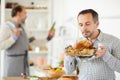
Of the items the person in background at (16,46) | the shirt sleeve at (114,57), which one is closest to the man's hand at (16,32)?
the person in background at (16,46)

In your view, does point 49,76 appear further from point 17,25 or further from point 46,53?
point 46,53

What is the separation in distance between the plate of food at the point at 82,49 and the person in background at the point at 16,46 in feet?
5.85

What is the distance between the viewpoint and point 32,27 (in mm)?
5477

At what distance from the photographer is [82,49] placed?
191 cm

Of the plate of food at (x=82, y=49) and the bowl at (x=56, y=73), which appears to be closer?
the plate of food at (x=82, y=49)

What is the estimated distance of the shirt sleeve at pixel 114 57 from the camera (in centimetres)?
178

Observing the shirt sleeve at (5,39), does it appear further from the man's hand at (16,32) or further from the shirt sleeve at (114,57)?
the shirt sleeve at (114,57)

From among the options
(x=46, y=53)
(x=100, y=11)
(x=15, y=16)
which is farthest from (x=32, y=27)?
(x=100, y=11)

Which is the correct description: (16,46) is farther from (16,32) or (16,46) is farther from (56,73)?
(56,73)

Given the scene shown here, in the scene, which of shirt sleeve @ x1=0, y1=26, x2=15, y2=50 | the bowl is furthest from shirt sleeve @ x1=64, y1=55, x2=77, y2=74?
shirt sleeve @ x1=0, y1=26, x2=15, y2=50

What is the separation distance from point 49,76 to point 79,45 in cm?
89

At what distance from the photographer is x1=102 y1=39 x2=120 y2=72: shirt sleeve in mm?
1781

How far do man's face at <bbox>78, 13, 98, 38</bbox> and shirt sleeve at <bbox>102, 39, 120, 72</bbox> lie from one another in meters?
0.16

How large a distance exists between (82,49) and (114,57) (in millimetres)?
203
